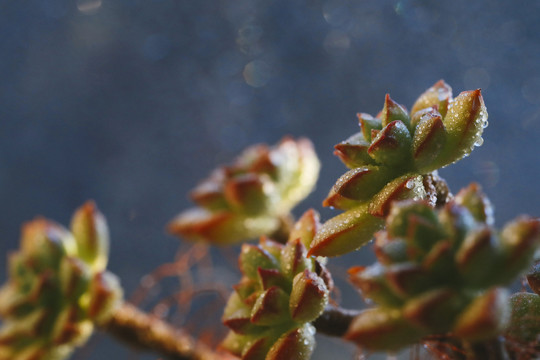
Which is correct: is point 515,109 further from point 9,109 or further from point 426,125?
point 9,109

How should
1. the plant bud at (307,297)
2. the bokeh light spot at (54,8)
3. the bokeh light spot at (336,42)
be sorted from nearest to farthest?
the plant bud at (307,297) < the bokeh light spot at (336,42) < the bokeh light spot at (54,8)

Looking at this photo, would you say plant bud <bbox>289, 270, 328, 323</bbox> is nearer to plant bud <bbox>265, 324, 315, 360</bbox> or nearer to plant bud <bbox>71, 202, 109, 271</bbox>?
plant bud <bbox>265, 324, 315, 360</bbox>

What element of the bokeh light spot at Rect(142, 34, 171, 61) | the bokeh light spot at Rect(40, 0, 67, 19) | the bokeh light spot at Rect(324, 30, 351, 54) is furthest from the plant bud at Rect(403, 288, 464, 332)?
the bokeh light spot at Rect(40, 0, 67, 19)

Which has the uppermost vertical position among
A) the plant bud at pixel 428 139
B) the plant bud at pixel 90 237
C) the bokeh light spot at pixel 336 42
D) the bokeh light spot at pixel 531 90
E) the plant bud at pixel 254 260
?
the bokeh light spot at pixel 336 42

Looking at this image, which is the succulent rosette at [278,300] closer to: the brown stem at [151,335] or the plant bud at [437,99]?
the plant bud at [437,99]

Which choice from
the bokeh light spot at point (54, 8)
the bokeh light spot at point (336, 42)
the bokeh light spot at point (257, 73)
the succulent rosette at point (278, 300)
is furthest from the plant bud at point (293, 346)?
the bokeh light spot at point (54, 8)

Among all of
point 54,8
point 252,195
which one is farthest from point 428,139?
point 54,8

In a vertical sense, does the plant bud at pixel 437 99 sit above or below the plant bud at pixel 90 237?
below
